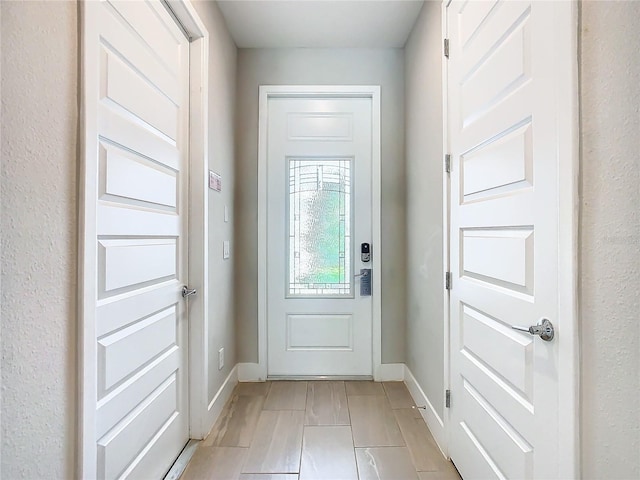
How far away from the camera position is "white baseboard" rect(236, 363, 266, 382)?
2615 millimetres

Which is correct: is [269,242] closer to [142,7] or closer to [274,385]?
[274,385]

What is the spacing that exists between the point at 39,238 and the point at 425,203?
6.14 feet

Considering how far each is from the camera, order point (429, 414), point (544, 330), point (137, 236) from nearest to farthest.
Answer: point (544, 330) → point (137, 236) → point (429, 414)

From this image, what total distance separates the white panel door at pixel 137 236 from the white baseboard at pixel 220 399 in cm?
17

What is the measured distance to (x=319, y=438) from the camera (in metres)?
1.88

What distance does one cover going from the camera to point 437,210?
1.88m

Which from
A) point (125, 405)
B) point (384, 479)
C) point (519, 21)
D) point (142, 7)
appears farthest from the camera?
point (384, 479)

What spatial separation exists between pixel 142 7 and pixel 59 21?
605 mm

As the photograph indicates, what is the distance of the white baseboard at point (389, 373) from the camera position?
2.61 meters

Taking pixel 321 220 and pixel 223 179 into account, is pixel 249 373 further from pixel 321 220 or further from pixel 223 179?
pixel 223 179
